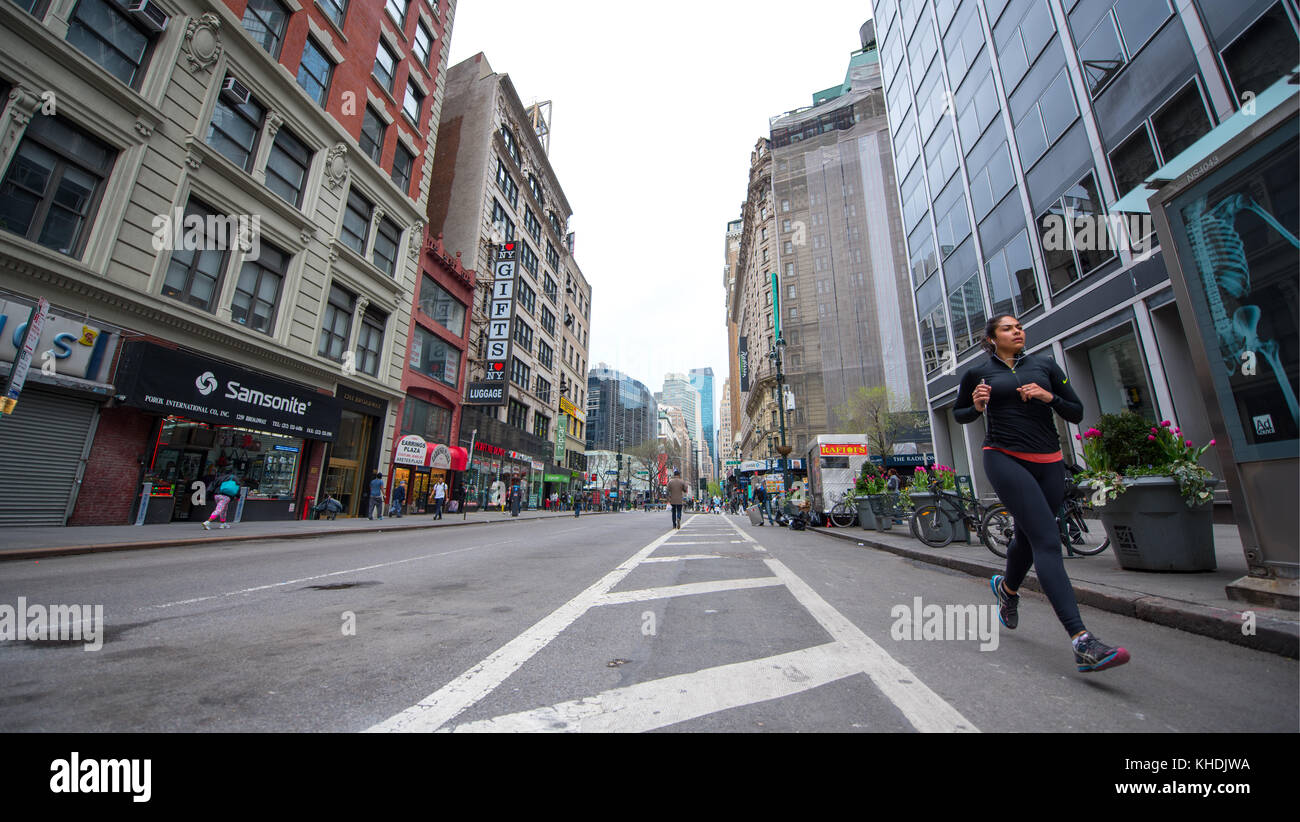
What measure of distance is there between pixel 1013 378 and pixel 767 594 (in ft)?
9.24

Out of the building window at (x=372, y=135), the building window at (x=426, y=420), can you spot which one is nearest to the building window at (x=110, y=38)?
the building window at (x=372, y=135)

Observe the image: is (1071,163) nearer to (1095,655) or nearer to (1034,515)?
(1034,515)

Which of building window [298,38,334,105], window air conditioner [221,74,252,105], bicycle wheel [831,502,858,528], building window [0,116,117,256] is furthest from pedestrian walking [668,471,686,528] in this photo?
building window [298,38,334,105]

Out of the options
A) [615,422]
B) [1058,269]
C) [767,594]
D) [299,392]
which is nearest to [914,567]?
[767,594]

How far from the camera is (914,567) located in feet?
23.6

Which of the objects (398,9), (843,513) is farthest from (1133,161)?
(398,9)

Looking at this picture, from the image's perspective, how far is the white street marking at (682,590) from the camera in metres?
4.59

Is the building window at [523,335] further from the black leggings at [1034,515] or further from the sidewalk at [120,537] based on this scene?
the black leggings at [1034,515]

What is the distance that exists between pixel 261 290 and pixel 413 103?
12608 millimetres

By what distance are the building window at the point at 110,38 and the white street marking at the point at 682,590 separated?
17268mm

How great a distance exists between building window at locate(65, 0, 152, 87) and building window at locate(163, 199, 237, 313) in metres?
3.06
